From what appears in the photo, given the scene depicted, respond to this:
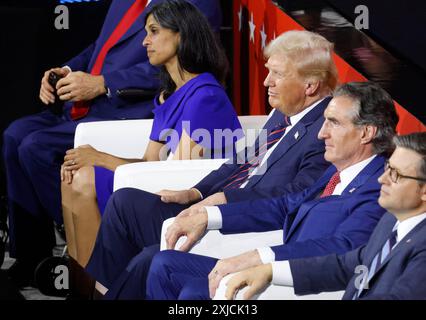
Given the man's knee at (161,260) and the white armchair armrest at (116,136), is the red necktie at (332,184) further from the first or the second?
the white armchair armrest at (116,136)

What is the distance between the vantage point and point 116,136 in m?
4.78

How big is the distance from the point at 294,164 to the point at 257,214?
0.27 meters

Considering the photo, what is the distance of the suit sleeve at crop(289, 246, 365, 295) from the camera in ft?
9.67

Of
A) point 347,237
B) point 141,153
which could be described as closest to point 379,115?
point 347,237

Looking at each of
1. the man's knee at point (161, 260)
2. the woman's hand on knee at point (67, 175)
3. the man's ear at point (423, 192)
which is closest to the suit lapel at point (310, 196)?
the man's knee at point (161, 260)

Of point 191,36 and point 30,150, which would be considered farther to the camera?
point 30,150

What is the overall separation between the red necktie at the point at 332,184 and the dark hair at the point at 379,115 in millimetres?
180

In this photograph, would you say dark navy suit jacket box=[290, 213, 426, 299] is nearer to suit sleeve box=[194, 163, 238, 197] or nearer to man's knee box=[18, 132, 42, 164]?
suit sleeve box=[194, 163, 238, 197]

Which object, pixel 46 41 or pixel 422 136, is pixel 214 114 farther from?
pixel 46 41

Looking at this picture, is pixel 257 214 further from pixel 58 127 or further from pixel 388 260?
pixel 58 127

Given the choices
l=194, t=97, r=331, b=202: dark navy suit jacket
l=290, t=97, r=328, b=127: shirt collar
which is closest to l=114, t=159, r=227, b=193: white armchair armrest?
l=194, t=97, r=331, b=202: dark navy suit jacket

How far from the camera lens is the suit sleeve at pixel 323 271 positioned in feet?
9.67

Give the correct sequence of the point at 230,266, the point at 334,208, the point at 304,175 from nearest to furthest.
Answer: the point at 230,266, the point at 334,208, the point at 304,175
